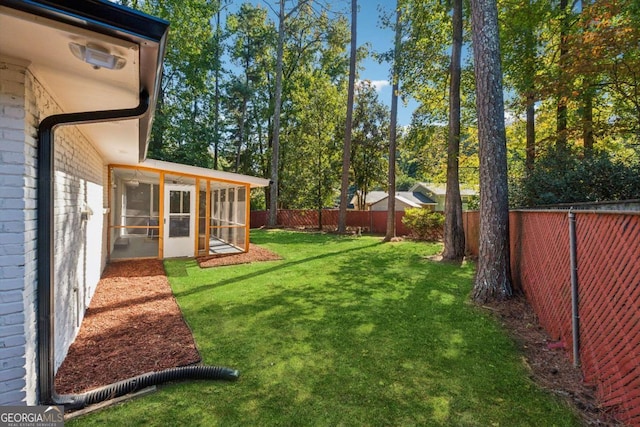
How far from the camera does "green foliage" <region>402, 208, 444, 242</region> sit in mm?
13789

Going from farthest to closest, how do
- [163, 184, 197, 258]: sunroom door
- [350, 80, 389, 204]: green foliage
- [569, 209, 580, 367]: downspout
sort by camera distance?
1. [350, 80, 389, 204]: green foliage
2. [163, 184, 197, 258]: sunroom door
3. [569, 209, 580, 367]: downspout

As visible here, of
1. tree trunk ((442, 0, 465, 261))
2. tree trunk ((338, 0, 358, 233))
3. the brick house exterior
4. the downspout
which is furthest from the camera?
tree trunk ((338, 0, 358, 233))

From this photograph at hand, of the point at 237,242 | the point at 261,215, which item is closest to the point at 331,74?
the point at 261,215

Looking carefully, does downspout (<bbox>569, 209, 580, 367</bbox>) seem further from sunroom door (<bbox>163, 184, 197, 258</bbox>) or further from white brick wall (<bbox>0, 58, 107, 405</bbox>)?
sunroom door (<bbox>163, 184, 197, 258</bbox>)

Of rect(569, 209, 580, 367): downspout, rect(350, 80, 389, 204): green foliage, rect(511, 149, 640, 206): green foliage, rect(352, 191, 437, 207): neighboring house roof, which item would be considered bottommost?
rect(569, 209, 580, 367): downspout

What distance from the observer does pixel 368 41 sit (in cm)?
1850

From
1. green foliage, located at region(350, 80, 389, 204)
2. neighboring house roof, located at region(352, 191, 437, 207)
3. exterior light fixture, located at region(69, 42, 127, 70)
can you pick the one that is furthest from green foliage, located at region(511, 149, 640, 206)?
neighboring house roof, located at region(352, 191, 437, 207)

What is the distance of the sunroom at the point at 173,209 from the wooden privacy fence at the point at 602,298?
24.8 feet

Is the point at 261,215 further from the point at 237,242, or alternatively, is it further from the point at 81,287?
the point at 81,287

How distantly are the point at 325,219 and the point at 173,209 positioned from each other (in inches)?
477

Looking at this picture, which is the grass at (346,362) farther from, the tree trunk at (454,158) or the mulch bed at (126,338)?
the tree trunk at (454,158)

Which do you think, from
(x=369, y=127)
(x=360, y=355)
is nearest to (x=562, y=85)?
(x=360, y=355)

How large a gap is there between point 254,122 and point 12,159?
22820 mm

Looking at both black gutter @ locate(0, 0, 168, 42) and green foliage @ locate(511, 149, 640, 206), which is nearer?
black gutter @ locate(0, 0, 168, 42)
